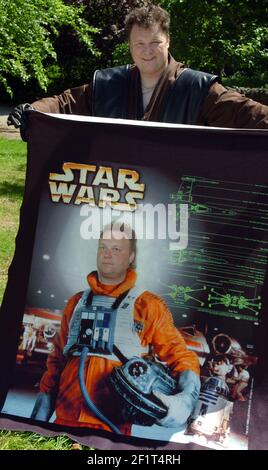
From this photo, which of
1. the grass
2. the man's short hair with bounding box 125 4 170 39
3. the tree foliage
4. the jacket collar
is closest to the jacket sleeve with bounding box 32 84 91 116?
the man's short hair with bounding box 125 4 170 39

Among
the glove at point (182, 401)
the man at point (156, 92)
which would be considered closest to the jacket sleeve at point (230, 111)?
the man at point (156, 92)

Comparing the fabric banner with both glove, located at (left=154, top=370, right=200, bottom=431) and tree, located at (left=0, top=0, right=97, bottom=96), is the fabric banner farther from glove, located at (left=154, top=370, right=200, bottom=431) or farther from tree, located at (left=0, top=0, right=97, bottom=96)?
tree, located at (left=0, top=0, right=97, bottom=96)

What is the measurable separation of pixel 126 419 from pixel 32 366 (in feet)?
1.85

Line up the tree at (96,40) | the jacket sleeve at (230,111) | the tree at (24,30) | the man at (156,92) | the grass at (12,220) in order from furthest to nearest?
the tree at (96,40), the tree at (24,30), the man at (156,92), the jacket sleeve at (230,111), the grass at (12,220)

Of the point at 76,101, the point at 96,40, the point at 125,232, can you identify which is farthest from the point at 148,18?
the point at 96,40

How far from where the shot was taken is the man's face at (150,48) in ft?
12.2

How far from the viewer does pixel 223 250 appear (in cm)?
333

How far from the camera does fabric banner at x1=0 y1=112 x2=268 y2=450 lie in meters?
3.31

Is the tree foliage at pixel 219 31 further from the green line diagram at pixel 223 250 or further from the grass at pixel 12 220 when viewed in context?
the green line diagram at pixel 223 250

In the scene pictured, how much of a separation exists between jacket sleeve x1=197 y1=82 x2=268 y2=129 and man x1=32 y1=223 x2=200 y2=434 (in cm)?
83

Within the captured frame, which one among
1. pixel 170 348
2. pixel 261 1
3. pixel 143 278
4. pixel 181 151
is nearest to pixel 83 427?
pixel 170 348

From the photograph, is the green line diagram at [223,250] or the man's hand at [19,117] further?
the man's hand at [19,117]

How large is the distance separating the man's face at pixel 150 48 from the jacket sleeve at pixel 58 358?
130 centimetres

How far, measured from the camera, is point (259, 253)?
3.32 metres
